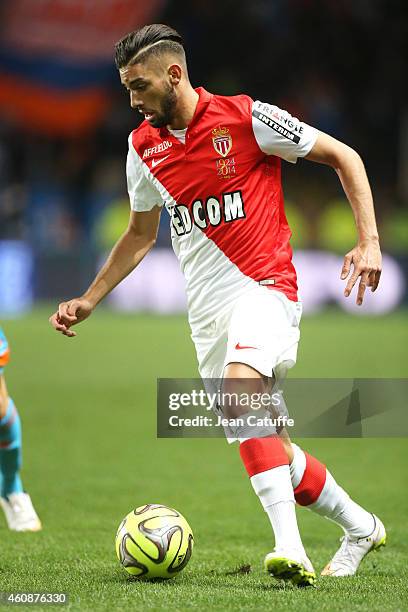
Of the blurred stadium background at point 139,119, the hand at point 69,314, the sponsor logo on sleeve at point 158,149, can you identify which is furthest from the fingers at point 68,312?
the blurred stadium background at point 139,119

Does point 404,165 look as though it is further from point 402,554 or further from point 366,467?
point 402,554

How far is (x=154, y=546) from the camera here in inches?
166

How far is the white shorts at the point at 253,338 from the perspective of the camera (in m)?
4.06

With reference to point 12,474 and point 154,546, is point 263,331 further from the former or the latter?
point 12,474

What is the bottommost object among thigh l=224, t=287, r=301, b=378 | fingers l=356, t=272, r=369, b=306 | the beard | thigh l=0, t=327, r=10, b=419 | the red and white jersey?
thigh l=0, t=327, r=10, b=419

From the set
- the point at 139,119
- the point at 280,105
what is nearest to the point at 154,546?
the point at 139,119

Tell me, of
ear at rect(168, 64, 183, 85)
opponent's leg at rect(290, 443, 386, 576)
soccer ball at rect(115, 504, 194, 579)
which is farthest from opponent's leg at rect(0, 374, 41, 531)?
ear at rect(168, 64, 183, 85)

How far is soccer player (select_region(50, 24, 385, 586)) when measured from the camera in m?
4.07

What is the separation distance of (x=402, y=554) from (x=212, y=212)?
1.82m

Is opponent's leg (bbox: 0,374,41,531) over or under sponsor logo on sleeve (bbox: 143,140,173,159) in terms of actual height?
under

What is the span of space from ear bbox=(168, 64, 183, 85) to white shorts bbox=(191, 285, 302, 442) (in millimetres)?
863

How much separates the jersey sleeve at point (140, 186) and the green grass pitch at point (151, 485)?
153 cm

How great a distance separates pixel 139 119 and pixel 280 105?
304cm

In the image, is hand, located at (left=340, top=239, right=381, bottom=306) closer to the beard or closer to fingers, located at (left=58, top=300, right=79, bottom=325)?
the beard
